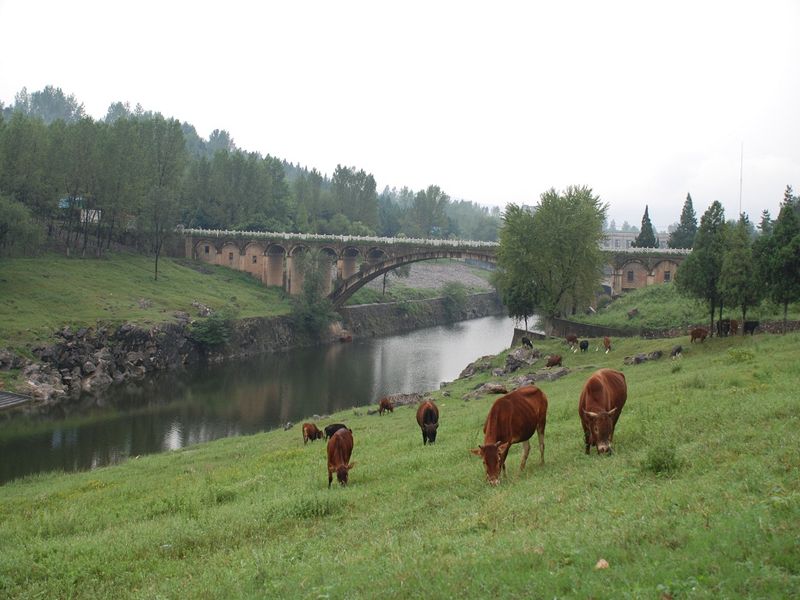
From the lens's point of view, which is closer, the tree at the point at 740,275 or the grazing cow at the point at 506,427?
the grazing cow at the point at 506,427

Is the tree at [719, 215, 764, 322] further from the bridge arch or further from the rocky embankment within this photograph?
the bridge arch

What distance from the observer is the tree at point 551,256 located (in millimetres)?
54969

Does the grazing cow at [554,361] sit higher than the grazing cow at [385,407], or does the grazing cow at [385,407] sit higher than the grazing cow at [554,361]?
the grazing cow at [554,361]

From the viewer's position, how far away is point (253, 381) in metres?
59.2

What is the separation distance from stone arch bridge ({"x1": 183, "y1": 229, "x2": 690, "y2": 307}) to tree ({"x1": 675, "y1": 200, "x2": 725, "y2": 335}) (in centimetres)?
3101

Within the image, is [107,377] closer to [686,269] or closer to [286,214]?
[686,269]

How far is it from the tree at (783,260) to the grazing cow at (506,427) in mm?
24270

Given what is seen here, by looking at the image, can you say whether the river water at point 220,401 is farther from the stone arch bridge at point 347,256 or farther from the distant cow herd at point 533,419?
the distant cow herd at point 533,419

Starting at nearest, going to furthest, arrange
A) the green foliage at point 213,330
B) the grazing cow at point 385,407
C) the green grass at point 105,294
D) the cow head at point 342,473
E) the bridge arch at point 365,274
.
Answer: the cow head at point 342,473, the grazing cow at point 385,407, the green grass at point 105,294, the green foliage at point 213,330, the bridge arch at point 365,274

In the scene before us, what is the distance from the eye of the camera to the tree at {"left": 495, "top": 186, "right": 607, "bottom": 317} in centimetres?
5497

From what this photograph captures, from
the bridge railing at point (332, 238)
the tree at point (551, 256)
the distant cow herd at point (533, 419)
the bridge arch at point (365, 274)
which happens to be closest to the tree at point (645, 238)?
the bridge railing at point (332, 238)

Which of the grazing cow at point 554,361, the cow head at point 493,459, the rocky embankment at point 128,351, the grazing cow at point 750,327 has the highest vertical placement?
the grazing cow at point 750,327

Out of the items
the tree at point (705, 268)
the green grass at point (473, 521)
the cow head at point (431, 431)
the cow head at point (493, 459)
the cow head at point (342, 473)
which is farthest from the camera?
the tree at point (705, 268)

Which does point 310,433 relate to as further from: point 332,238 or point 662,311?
point 332,238
